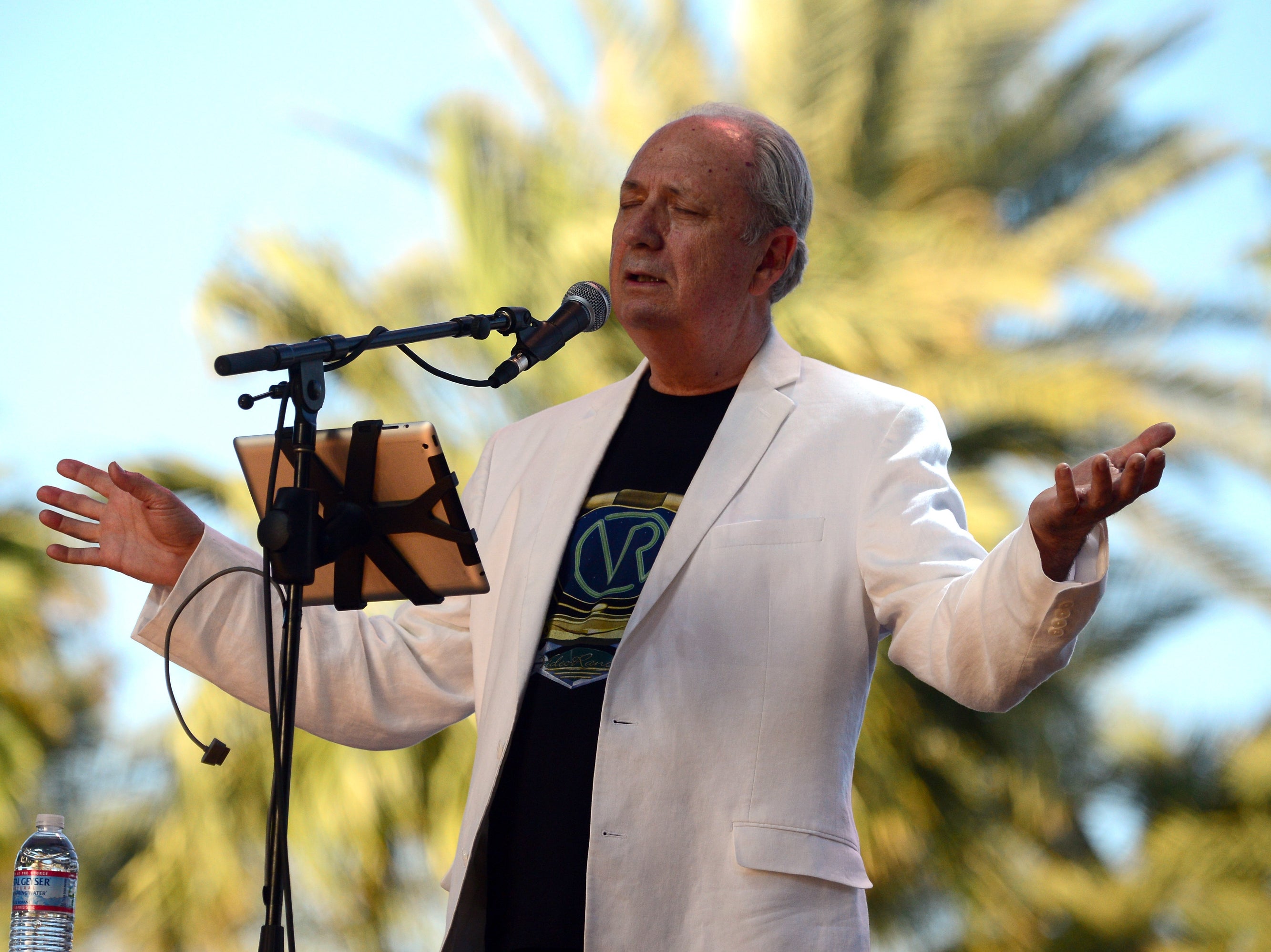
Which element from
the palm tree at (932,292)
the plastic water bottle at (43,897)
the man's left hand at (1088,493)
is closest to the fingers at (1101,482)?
the man's left hand at (1088,493)

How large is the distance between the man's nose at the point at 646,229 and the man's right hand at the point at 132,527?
3.32 ft

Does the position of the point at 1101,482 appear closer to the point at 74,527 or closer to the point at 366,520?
the point at 366,520

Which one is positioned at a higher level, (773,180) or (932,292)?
(932,292)

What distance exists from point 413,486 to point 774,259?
1145 millimetres

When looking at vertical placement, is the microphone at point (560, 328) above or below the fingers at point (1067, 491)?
above

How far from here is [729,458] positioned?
264 centimetres

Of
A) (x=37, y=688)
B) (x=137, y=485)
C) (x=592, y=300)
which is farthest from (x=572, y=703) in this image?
(x=37, y=688)

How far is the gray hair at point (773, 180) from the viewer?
295 centimetres

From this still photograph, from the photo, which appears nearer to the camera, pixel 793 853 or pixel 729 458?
pixel 793 853

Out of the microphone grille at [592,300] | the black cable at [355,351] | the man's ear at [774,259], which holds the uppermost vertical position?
the man's ear at [774,259]

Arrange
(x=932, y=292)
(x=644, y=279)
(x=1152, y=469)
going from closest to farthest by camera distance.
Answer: (x=1152, y=469) → (x=644, y=279) → (x=932, y=292)

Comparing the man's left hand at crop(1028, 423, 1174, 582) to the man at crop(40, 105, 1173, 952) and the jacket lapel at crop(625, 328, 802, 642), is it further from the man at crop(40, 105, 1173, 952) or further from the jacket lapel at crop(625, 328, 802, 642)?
the jacket lapel at crop(625, 328, 802, 642)

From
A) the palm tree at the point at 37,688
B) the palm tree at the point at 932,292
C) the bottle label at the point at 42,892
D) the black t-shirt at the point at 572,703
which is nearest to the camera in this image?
the black t-shirt at the point at 572,703

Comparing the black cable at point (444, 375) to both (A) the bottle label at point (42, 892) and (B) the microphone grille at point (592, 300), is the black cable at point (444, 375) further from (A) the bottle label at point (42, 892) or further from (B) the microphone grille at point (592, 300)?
(A) the bottle label at point (42, 892)
